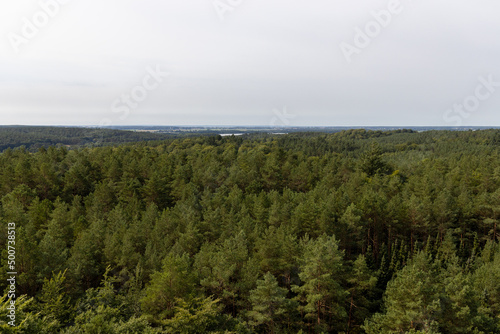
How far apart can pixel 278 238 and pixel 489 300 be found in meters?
17.9

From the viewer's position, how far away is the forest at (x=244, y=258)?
2045 cm

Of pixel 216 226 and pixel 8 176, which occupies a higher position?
pixel 8 176

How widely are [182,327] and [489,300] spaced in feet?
81.5

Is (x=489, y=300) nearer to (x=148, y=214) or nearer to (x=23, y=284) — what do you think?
(x=148, y=214)

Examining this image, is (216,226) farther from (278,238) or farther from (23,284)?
(23,284)

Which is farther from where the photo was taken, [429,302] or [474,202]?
[474,202]

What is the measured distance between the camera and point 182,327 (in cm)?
1811

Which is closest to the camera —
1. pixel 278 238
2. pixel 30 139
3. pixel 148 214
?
pixel 278 238

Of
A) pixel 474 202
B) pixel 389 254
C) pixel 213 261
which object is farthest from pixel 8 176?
pixel 474 202

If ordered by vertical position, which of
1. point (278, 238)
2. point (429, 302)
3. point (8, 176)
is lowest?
point (429, 302)

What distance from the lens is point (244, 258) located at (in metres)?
24.8

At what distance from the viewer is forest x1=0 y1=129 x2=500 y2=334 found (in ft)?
67.1

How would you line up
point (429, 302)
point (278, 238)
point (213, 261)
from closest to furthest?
point (429, 302) → point (213, 261) → point (278, 238)

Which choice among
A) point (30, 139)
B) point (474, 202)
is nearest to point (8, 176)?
point (474, 202)
